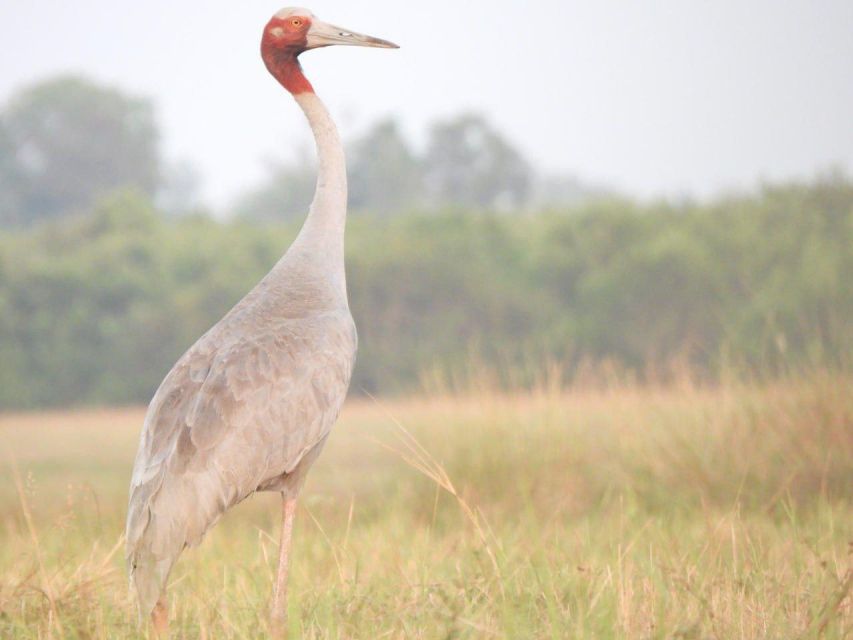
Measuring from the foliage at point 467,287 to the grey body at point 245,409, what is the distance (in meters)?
12.9

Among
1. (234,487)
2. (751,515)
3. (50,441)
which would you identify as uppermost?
(234,487)

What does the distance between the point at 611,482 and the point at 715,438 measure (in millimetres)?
644

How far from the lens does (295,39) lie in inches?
195

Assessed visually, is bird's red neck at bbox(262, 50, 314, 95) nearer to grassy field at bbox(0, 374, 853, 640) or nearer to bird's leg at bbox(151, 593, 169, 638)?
grassy field at bbox(0, 374, 853, 640)

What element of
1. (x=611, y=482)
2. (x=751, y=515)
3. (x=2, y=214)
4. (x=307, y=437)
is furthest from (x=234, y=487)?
(x=2, y=214)

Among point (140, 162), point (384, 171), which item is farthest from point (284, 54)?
point (140, 162)

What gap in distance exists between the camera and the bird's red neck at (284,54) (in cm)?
493

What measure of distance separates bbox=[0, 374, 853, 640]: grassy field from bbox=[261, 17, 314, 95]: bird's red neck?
1337mm

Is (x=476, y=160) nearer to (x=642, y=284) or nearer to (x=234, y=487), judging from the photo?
(x=642, y=284)

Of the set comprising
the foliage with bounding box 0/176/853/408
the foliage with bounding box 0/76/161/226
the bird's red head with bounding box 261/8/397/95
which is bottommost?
the foliage with bounding box 0/176/853/408

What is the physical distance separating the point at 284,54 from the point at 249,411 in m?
1.54

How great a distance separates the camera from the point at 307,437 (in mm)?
4270

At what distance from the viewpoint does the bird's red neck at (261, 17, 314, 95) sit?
4934 millimetres

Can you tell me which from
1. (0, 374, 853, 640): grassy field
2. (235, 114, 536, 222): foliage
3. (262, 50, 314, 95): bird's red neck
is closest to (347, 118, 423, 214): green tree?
(235, 114, 536, 222): foliage
